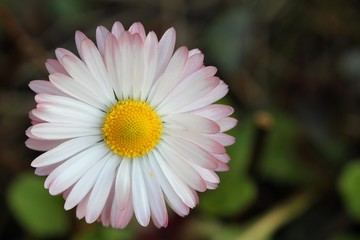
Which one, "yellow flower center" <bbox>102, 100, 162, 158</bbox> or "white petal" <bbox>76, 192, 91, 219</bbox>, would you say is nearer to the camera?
"white petal" <bbox>76, 192, 91, 219</bbox>

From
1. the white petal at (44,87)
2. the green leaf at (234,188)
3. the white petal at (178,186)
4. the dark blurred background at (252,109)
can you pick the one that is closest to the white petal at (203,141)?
the white petal at (178,186)

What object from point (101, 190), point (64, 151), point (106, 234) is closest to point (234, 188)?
point (106, 234)

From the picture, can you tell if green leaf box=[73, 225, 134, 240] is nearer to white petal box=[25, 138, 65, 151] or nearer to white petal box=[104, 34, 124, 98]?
A: white petal box=[25, 138, 65, 151]

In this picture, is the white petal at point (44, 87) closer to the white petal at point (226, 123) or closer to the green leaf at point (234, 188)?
the white petal at point (226, 123)

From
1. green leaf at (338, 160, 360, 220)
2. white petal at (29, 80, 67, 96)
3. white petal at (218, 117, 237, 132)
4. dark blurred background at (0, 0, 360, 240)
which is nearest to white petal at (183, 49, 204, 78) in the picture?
white petal at (218, 117, 237, 132)

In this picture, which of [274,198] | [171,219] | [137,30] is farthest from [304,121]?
[137,30]

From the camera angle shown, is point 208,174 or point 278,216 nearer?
point 208,174

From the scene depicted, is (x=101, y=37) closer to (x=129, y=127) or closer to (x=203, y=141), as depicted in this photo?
(x=129, y=127)

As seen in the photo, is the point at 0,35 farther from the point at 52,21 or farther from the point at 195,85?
the point at 195,85

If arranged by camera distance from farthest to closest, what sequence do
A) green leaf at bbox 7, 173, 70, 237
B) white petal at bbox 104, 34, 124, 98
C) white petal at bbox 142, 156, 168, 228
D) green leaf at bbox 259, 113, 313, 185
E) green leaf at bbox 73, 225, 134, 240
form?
green leaf at bbox 259, 113, 313, 185 → green leaf at bbox 7, 173, 70, 237 → green leaf at bbox 73, 225, 134, 240 → white petal at bbox 142, 156, 168, 228 → white petal at bbox 104, 34, 124, 98
